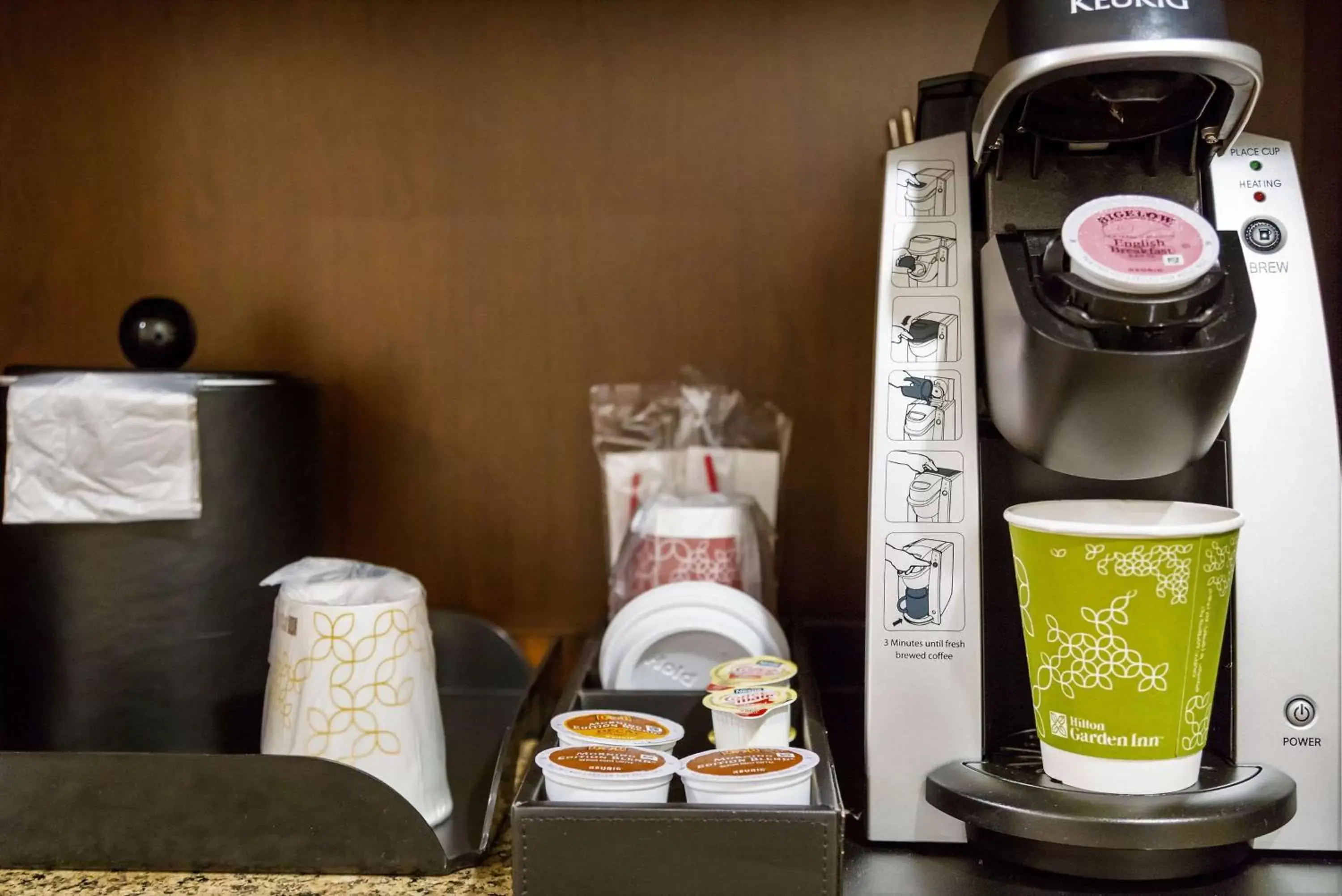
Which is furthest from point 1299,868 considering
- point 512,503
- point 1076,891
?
point 512,503

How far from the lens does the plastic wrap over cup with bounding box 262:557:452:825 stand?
0.62 metres

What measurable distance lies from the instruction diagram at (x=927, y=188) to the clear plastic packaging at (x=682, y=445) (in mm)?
299

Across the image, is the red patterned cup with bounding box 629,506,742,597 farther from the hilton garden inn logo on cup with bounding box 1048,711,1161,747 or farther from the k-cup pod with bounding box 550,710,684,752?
the hilton garden inn logo on cup with bounding box 1048,711,1161,747

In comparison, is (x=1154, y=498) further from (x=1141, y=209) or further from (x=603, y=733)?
(x=603, y=733)

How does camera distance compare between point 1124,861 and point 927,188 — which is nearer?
point 1124,861

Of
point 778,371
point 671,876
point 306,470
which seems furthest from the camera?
point 778,371

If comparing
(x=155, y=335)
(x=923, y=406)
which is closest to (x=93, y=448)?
(x=155, y=335)

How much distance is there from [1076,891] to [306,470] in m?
0.55

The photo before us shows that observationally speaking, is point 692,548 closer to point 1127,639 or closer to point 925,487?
point 925,487

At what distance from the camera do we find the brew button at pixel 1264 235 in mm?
596

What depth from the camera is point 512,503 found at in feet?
3.09

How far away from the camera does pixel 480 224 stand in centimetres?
93

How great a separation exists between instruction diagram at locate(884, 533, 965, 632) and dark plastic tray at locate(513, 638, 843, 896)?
5.0 inches

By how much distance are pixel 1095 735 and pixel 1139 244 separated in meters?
0.24
